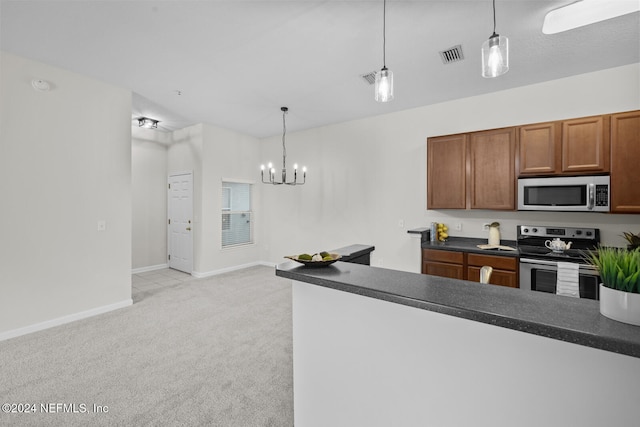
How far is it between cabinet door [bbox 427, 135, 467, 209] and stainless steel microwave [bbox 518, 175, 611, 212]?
663 mm

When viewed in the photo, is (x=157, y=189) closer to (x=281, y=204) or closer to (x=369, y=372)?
→ (x=281, y=204)

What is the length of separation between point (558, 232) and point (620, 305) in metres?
3.04

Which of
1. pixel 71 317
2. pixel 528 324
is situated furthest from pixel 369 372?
pixel 71 317

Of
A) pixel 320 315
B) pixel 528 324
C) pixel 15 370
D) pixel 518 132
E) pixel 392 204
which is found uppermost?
pixel 518 132

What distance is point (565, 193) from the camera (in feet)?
10.1

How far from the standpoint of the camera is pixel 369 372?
1.45 m

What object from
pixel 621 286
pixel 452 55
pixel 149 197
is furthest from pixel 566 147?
pixel 149 197

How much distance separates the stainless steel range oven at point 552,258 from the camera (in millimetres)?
2727

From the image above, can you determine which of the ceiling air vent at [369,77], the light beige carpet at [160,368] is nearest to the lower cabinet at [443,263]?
the light beige carpet at [160,368]

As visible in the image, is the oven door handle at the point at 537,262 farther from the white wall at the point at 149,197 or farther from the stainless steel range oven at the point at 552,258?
the white wall at the point at 149,197

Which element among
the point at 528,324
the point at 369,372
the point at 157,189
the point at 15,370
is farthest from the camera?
the point at 157,189

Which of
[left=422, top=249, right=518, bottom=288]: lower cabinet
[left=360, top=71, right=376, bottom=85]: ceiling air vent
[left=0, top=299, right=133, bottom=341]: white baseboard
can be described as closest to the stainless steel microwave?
[left=422, top=249, right=518, bottom=288]: lower cabinet

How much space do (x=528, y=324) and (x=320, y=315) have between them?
3.30 ft

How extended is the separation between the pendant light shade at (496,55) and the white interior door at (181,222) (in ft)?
17.5
